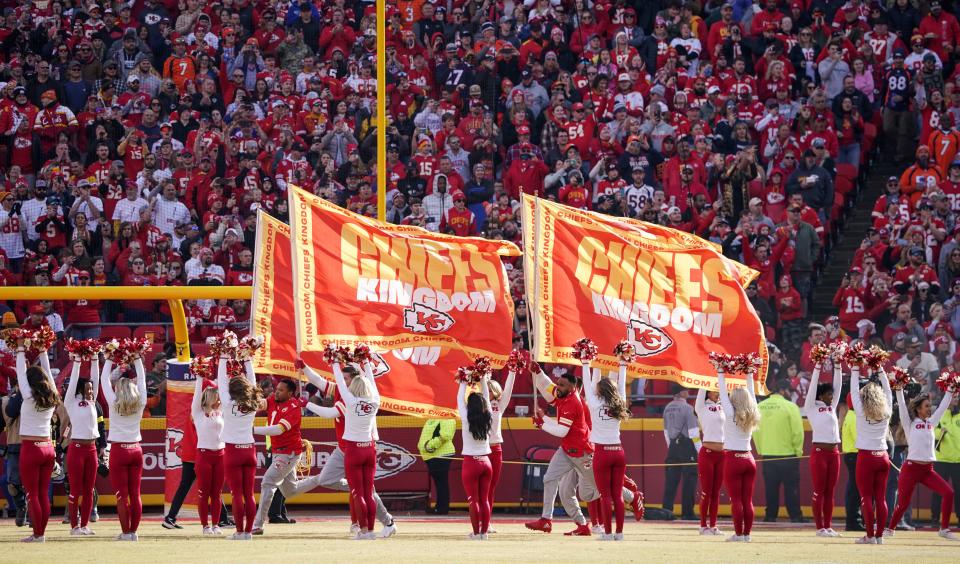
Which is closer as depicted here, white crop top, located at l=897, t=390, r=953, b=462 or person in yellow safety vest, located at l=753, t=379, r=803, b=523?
white crop top, located at l=897, t=390, r=953, b=462

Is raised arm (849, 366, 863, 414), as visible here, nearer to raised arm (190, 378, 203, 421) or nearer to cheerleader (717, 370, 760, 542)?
cheerleader (717, 370, 760, 542)

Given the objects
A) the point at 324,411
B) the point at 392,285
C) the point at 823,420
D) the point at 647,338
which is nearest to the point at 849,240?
the point at 823,420

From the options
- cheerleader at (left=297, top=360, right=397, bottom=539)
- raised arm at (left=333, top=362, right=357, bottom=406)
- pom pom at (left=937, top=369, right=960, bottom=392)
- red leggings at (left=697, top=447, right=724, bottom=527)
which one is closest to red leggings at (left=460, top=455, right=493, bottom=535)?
cheerleader at (left=297, top=360, right=397, bottom=539)

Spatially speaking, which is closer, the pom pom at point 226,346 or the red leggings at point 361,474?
the red leggings at point 361,474

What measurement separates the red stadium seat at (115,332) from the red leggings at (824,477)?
956 cm

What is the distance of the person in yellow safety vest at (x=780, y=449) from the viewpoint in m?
20.4

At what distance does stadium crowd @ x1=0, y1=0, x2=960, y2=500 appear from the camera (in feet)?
75.2

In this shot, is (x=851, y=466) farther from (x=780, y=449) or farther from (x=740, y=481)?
(x=740, y=481)

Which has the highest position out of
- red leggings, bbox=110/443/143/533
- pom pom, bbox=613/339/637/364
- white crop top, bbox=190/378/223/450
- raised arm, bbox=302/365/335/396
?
pom pom, bbox=613/339/637/364

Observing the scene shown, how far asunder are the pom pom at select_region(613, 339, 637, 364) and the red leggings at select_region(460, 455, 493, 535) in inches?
71.9

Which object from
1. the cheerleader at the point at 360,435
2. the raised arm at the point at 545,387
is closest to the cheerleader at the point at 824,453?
the raised arm at the point at 545,387

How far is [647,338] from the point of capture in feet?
56.2

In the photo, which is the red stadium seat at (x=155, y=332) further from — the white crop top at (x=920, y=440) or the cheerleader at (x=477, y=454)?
the white crop top at (x=920, y=440)

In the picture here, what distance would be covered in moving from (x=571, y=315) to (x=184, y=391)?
17.1ft
